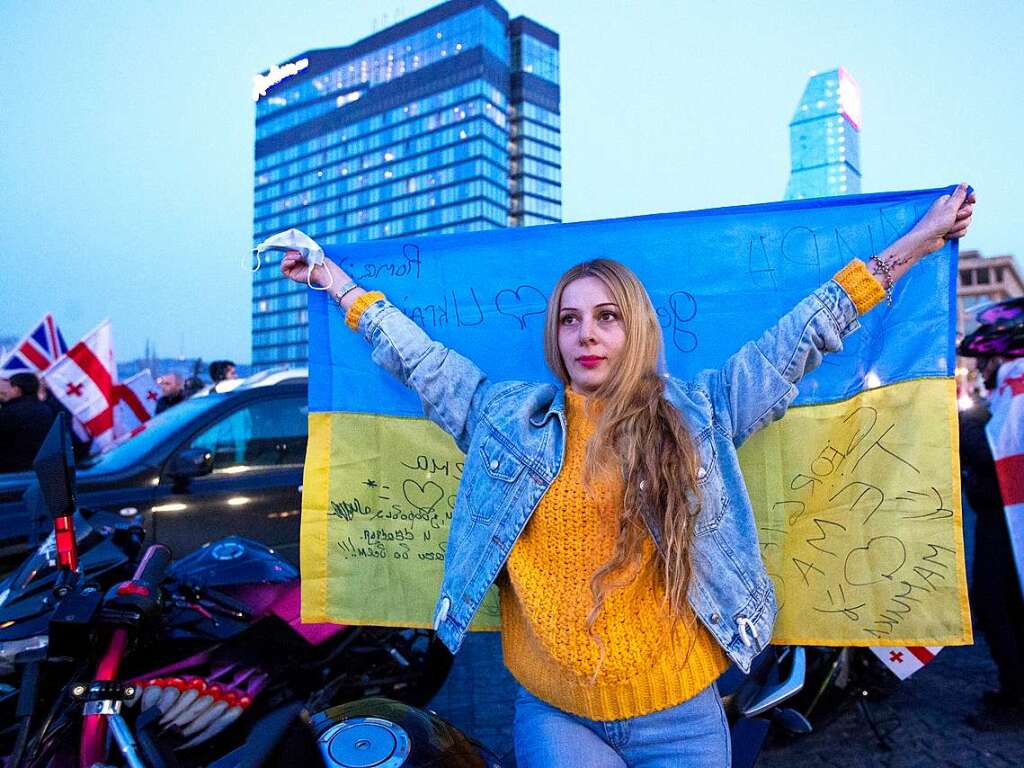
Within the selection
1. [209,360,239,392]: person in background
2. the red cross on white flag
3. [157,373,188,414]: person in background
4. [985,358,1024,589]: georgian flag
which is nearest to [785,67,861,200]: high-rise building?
[209,360,239,392]: person in background

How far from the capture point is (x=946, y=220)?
2.12 meters

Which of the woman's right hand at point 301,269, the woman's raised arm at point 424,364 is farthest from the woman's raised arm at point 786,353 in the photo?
the woman's right hand at point 301,269

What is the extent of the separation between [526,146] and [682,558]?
121 m

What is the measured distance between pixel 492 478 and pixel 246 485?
12.7 ft

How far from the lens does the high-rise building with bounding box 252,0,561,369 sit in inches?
4309

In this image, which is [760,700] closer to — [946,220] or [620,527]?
[620,527]

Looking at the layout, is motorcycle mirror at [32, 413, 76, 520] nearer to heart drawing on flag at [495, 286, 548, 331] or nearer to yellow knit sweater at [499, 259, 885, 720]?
yellow knit sweater at [499, 259, 885, 720]

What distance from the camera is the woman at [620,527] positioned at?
1614mm

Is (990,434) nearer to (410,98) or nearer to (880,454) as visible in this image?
(880,454)

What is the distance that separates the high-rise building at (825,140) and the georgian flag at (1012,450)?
521 ft

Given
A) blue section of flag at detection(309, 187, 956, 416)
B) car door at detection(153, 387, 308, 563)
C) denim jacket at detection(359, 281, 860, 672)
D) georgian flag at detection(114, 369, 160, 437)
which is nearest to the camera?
denim jacket at detection(359, 281, 860, 672)

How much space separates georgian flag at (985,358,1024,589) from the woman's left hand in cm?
177

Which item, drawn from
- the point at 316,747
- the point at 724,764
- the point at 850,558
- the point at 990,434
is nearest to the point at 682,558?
the point at 724,764

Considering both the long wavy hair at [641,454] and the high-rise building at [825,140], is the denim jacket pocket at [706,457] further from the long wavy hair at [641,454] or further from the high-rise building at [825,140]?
the high-rise building at [825,140]
